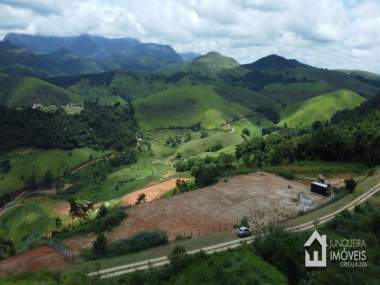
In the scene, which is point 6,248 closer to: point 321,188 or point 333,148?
point 321,188

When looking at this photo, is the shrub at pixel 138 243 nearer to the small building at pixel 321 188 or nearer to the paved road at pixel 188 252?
the paved road at pixel 188 252

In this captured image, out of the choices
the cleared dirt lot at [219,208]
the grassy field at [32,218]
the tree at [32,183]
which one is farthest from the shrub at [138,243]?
the tree at [32,183]

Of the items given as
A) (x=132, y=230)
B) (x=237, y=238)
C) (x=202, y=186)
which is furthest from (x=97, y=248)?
(x=202, y=186)

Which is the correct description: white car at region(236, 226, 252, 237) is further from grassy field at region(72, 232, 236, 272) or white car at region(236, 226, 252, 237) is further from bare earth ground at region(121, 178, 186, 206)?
bare earth ground at region(121, 178, 186, 206)

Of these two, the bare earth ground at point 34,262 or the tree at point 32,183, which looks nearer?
the bare earth ground at point 34,262

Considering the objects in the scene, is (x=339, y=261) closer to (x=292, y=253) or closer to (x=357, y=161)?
(x=292, y=253)

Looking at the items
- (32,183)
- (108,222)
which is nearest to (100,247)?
(108,222)
